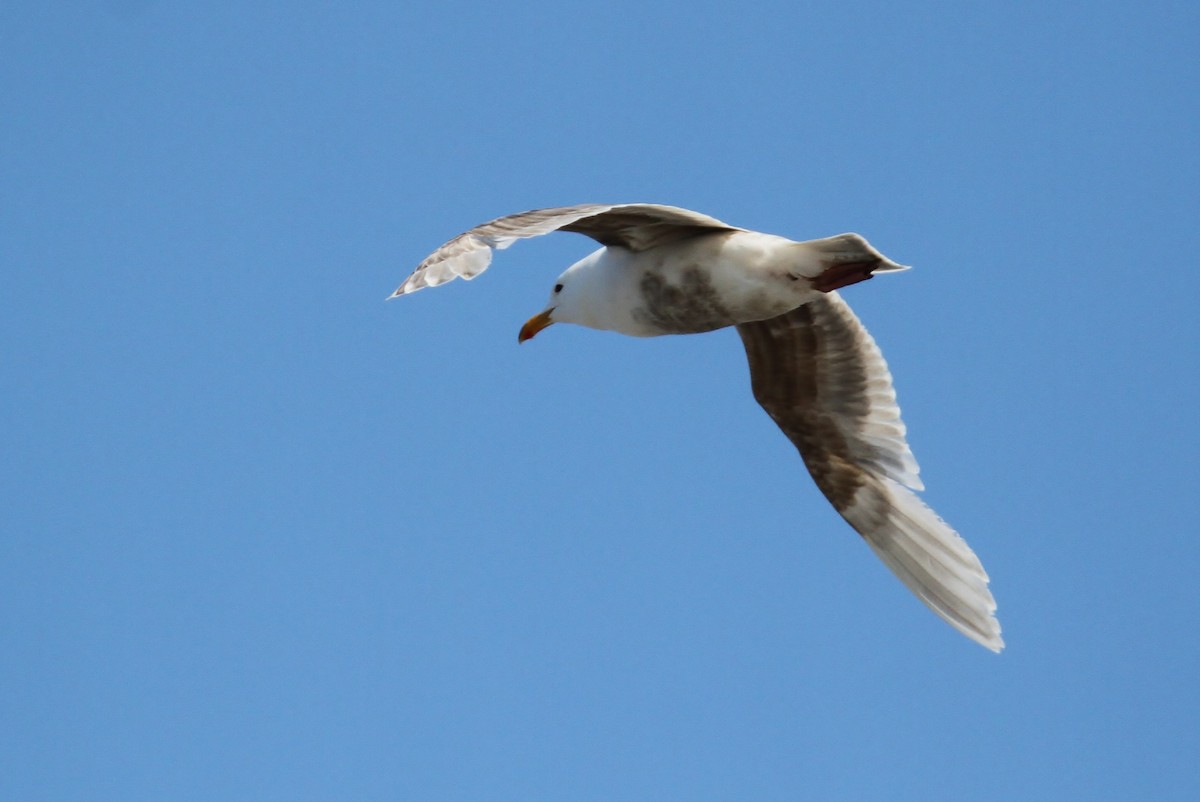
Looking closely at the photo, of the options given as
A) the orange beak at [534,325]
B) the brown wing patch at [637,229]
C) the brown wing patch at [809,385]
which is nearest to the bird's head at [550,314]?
the orange beak at [534,325]

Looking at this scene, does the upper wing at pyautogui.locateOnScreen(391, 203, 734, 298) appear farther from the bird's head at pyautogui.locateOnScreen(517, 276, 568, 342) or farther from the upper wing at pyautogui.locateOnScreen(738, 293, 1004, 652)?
the upper wing at pyautogui.locateOnScreen(738, 293, 1004, 652)

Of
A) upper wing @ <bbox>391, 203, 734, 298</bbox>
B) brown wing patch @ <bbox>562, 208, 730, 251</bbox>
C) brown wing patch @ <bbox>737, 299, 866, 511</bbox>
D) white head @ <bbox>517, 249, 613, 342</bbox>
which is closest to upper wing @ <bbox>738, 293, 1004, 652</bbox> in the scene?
brown wing patch @ <bbox>737, 299, 866, 511</bbox>

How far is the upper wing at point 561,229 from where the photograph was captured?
745 centimetres

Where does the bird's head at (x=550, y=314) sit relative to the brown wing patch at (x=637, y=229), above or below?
below

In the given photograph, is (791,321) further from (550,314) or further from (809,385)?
(550,314)

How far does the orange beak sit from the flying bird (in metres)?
0.01

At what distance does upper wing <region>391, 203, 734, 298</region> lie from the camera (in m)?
7.45

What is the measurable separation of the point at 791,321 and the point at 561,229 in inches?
109

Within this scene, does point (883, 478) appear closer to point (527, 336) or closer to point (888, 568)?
point (888, 568)

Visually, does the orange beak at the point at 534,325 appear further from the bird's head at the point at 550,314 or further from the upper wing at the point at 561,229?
the upper wing at the point at 561,229

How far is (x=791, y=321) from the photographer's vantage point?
10.2m

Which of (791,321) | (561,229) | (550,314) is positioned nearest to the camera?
(561,229)

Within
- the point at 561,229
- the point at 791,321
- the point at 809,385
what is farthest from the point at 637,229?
the point at 809,385

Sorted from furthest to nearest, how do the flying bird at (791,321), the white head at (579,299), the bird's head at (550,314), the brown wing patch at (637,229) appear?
the bird's head at (550,314) → the white head at (579,299) → the brown wing patch at (637,229) → the flying bird at (791,321)
